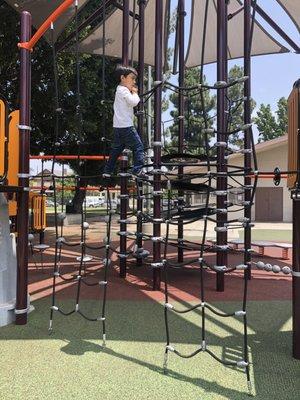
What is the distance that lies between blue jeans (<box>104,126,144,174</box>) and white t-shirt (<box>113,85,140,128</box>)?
8 cm

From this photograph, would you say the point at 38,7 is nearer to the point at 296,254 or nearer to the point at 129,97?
the point at 129,97

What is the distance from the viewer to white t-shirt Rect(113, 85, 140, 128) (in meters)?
5.08

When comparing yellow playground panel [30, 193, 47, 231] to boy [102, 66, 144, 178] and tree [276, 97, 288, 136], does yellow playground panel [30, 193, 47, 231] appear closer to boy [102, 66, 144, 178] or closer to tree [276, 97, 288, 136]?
boy [102, 66, 144, 178]

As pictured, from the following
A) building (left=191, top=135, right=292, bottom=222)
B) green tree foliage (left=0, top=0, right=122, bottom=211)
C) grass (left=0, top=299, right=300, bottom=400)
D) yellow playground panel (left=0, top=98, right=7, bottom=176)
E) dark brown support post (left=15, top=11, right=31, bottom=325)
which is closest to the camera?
grass (left=0, top=299, right=300, bottom=400)

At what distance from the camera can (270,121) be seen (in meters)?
54.9

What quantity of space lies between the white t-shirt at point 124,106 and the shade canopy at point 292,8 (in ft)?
17.2

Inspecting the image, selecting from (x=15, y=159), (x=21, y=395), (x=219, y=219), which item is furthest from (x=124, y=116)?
(x=21, y=395)

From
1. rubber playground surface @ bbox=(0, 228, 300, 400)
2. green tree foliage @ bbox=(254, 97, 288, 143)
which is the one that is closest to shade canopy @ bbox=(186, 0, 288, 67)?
rubber playground surface @ bbox=(0, 228, 300, 400)

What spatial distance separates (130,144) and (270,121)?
5248 cm

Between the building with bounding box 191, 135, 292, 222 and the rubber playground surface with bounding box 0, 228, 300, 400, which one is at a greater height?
the building with bounding box 191, 135, 292, 222

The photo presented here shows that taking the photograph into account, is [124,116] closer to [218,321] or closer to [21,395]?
[218,321]

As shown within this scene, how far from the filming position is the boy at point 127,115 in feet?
16.7

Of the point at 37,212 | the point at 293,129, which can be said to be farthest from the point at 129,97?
the point at 37,212

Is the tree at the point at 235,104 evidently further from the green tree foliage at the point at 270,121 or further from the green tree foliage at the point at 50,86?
the green tree foliage at the point at 270,121
